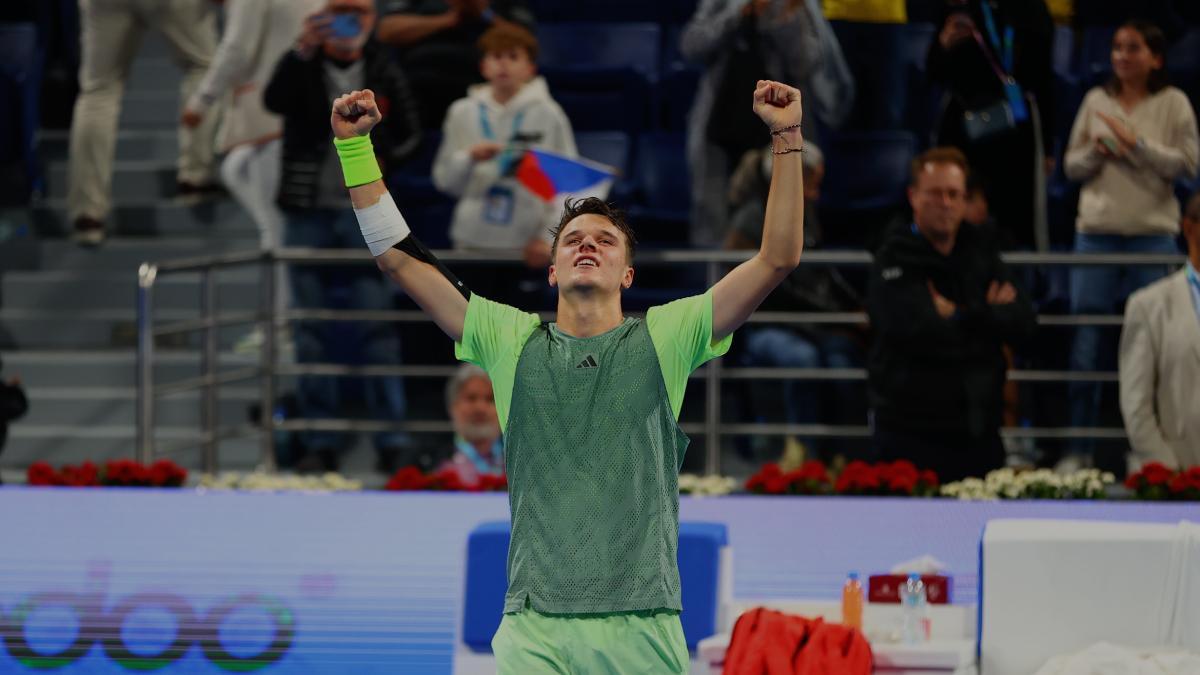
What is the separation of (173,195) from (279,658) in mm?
5051

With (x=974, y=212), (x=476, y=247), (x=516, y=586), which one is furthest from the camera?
(x=476, y=247)

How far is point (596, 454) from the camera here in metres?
4.04

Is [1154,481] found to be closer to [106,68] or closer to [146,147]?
[106,68]

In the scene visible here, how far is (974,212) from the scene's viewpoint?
305 inches

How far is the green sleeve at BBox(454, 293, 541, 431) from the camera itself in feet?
13.6

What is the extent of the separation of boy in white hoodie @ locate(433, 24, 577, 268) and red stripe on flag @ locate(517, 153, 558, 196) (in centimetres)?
4

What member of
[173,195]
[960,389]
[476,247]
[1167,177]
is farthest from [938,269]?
[173,195]

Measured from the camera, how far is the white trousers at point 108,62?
945 centimetres

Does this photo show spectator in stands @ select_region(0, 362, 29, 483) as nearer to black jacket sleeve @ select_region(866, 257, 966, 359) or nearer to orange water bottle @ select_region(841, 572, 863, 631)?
black jacket sleeve @ select_region(866, 257, 966, 359)

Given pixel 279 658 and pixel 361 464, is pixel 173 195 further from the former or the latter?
pixel 279 658

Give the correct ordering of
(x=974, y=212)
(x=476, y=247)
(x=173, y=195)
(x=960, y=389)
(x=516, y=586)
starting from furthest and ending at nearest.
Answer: (x=173, y=195) → (x=476, y=247) → (x=974, y=212) → (x=960, y=389) → (x=516, y=586)

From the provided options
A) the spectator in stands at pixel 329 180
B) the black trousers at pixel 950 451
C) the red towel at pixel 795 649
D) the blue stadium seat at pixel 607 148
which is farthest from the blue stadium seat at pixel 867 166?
the red towel at pixel 795 649

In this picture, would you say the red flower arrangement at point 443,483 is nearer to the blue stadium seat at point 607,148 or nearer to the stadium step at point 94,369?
the stadium step at point 94,369

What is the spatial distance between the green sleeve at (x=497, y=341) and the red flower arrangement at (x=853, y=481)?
123 inches
